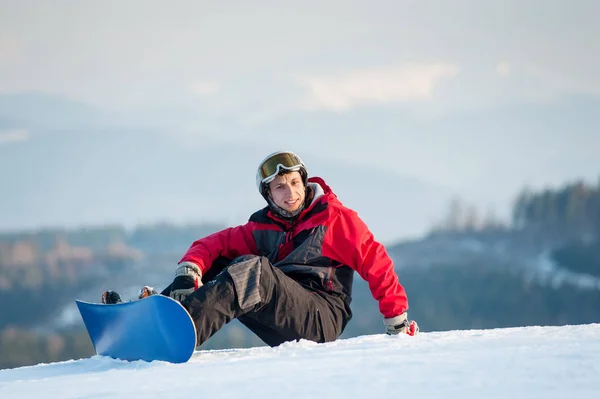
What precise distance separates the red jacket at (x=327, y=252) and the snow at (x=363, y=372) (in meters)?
0.55

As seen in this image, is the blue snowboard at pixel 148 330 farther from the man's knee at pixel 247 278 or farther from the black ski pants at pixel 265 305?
the man's knee at pixel 247 278

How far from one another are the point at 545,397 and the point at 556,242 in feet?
386

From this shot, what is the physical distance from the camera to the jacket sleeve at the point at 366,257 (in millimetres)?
5121

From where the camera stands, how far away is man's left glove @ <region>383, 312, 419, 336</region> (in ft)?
16.6

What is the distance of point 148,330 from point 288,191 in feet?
4.35

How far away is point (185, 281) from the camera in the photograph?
16.6ft

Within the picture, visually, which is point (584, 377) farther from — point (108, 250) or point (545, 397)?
point (108, 250)

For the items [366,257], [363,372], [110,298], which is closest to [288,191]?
[366,257]

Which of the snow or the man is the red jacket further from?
the snow

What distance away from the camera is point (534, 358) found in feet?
11.9

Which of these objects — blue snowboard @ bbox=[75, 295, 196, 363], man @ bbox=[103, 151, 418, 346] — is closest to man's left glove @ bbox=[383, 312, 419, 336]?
man @ bbox=[103, 151, 418, 346]

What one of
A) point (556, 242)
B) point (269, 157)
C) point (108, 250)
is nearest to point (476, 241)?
point (556, 242)

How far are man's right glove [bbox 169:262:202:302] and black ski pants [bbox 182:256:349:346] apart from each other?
34 centimetres

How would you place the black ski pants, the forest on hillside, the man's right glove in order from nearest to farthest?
the black ski pants → the man's right glove → the forest on hillside
